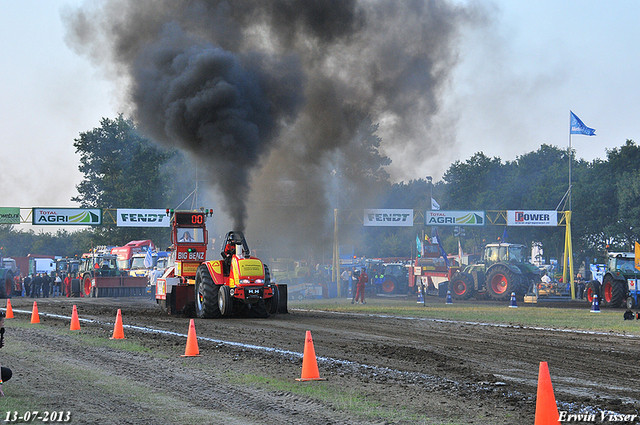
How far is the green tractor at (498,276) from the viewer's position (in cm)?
3150

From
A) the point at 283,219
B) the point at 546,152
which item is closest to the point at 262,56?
the point at 283,219

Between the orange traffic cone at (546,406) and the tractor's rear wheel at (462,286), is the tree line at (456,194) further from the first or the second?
the orange traffic cone at (546,406)

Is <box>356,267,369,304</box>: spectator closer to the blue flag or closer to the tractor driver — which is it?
the tractor driver

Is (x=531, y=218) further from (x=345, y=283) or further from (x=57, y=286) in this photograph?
(x=57, y=286)

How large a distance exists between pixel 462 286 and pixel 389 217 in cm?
936

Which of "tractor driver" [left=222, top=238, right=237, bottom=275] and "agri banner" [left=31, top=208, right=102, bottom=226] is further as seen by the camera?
"agri banner" [left=31, top=208, right=102, bottom=226]

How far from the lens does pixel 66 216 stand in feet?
132

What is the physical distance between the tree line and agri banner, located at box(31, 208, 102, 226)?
56.7 ft

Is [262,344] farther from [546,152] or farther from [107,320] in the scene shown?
[546,152]

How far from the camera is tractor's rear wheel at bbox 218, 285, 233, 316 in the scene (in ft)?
59.4

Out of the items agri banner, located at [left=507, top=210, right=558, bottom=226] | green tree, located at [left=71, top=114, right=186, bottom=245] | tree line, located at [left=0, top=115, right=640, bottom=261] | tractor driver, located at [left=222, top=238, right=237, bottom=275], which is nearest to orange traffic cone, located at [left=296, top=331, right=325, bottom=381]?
tractor driver, located at [left=222, top=238, right=237, bottom=275]

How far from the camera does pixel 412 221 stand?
4222 centimetres

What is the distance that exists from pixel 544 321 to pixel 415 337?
6.58 meters

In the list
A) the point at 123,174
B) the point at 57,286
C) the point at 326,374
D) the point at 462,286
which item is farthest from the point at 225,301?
the point at 123,174
